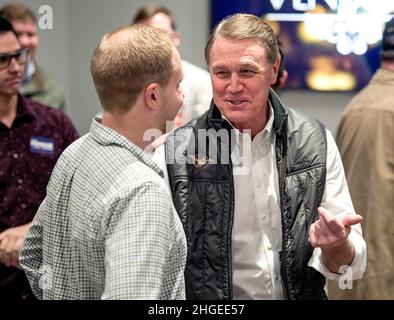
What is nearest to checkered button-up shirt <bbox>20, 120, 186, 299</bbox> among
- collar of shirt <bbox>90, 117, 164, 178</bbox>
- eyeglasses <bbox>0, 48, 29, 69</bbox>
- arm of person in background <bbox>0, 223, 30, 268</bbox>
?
collar of shirt <bbox>90, 117, 164, 178</bbox>

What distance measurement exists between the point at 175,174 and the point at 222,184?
4.7 inches

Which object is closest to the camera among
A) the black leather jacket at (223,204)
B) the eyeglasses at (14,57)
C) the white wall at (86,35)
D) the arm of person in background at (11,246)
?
the black leather jacket at (223,204)

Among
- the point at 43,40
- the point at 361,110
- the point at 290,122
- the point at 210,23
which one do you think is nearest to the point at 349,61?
the point at 210,23

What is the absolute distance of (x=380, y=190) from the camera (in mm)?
2592

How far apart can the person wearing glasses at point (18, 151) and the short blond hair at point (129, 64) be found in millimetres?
1067

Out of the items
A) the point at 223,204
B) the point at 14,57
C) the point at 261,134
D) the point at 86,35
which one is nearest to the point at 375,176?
the point at 261,134

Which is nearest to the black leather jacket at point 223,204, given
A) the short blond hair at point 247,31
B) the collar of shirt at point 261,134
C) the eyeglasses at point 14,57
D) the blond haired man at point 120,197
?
the collar of shirt at point 261,134

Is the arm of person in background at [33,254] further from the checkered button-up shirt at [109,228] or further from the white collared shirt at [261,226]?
the white collared shirt at [261,226]

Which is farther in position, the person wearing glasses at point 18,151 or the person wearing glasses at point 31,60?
the person wearing glasses at point 31,60

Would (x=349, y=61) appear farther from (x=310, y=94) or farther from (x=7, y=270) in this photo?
(x=7, y=270)

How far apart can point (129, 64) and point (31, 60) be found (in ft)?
6.01

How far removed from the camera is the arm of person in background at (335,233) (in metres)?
1.66

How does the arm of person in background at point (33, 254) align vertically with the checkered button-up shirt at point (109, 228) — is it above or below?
below

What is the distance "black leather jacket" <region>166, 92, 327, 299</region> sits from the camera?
183 cm
